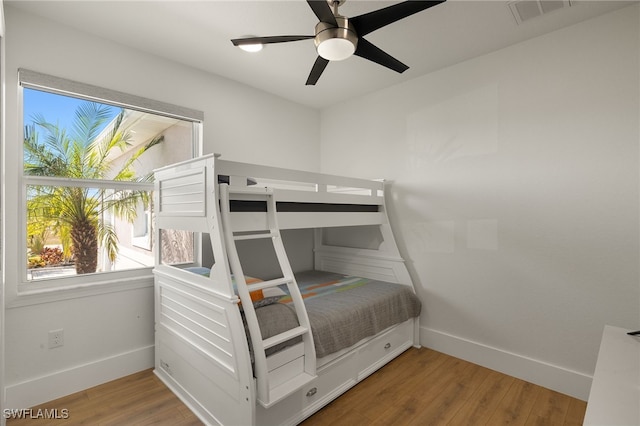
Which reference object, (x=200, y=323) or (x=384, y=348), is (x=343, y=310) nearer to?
(x=384, y=348)

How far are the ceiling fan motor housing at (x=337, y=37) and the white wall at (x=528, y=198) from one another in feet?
5.17

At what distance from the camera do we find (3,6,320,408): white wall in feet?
6.55

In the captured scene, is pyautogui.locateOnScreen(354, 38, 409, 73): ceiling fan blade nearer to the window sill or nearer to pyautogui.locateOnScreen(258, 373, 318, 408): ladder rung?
pyautogui.locateOnScreen(258, 373, 318, 408): ladder rung

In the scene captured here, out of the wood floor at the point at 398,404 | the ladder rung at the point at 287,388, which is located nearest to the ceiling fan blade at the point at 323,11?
the ladder rung at the point at 287,388

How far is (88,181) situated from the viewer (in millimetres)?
2314

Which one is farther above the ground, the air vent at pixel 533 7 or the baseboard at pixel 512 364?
the air vent at pixel 533 7

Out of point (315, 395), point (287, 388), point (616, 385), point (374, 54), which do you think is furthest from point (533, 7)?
point (315, 395)

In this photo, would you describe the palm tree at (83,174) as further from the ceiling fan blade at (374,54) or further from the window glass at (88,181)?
the ceiling fan blade at (374,54)

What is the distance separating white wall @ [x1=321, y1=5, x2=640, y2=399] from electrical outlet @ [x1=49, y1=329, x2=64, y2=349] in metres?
2.82

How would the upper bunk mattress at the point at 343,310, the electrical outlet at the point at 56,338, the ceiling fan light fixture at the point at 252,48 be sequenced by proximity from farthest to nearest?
the ceiling fan light fixture at the point at 252,48
the electrical outlet at the point at 56,338
the upper bunk mattress at the point at 343,310

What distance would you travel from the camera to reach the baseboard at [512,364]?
2.19 metres

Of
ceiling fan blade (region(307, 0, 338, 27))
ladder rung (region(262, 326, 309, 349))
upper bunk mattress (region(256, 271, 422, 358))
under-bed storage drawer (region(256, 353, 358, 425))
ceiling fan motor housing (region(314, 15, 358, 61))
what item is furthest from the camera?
upper bunk mattress (region(256, 271, 422, 358))

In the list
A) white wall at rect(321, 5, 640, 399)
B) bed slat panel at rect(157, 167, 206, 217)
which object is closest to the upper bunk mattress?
white wall at rect(321, 5, 640, 399)

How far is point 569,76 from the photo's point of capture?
87.5 inches
